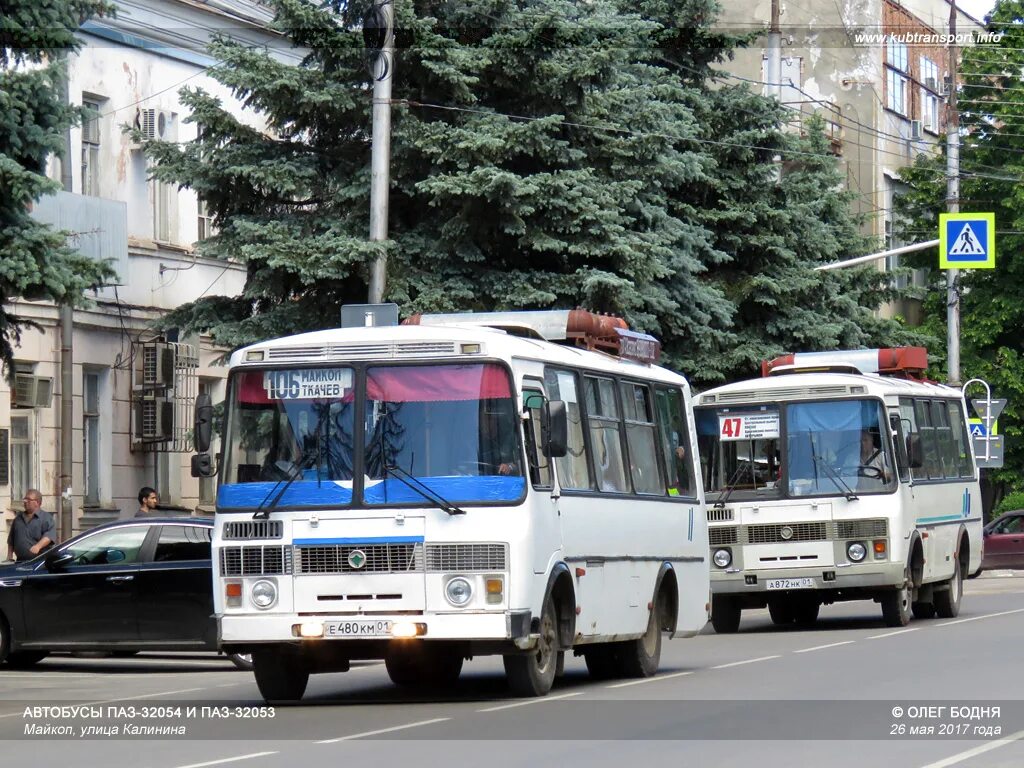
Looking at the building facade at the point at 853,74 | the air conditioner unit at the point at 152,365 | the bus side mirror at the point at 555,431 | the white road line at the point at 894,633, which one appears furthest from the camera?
the building facade at the point at 853,74

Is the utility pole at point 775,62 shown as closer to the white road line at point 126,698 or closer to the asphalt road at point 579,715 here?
the asphalt road at point 579,715

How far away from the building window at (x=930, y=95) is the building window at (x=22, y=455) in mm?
38542

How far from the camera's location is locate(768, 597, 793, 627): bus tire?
27.1 m

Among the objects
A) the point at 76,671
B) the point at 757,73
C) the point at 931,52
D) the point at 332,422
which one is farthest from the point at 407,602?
the point at 931,52

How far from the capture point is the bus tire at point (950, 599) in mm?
27094

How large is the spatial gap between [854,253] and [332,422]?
88.4 ft

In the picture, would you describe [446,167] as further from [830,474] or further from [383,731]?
[383,731]

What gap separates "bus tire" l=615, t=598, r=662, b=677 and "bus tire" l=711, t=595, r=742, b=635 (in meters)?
7.37

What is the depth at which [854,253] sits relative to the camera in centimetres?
4081

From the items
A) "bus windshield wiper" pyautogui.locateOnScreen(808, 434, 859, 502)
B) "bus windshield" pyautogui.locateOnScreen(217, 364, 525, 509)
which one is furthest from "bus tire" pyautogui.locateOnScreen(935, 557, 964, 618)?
"bus windshield" pyautogui.locateOnScreen(217, 364, 525, 509)

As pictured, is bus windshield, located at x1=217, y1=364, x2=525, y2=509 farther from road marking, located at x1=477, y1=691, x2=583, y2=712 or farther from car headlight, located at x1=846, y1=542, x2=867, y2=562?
car headlight, located at x1=846, y1=542, x2=867, y2=562

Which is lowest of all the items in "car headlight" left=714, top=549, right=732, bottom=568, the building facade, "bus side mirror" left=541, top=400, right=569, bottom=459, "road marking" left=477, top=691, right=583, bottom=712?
"road marking" left=477, top=691, right=583, bottom=712
